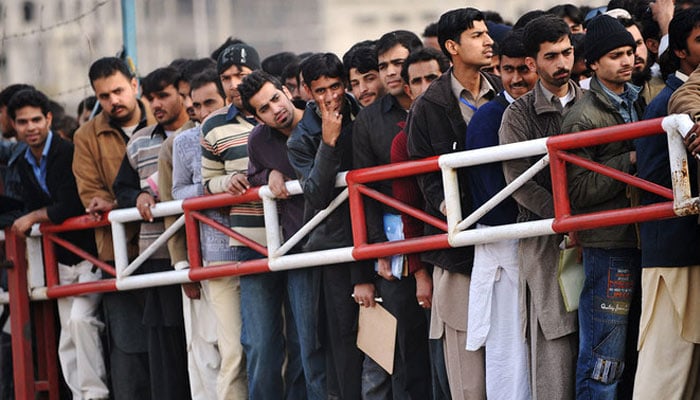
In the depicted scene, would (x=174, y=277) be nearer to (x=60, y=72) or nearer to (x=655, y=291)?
(x=655, y=291)

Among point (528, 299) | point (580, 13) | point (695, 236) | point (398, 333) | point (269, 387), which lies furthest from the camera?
point (580, 13)

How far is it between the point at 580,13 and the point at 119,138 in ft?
10.5

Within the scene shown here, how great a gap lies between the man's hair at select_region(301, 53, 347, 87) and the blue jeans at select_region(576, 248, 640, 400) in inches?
75.3

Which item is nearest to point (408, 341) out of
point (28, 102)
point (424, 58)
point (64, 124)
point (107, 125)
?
point (424, 58)

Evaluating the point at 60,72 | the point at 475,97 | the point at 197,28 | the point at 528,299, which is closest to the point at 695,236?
the point at 528,299

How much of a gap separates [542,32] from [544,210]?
88 centimetres

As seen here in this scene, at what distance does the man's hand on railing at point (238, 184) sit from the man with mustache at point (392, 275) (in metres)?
0.78

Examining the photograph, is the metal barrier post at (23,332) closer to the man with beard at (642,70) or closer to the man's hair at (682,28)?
the man with beard at (642,70)

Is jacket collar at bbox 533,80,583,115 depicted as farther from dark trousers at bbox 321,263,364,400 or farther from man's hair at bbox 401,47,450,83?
dark trousers at bbox 321,263,364,400

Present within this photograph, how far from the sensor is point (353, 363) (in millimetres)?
7598

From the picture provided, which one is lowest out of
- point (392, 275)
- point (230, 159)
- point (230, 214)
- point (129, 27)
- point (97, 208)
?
point (392, 275)

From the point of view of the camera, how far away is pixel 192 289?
8.38 m

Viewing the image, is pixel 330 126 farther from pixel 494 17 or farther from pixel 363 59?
pixel 494 17

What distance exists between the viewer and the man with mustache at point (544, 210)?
6.55 metres
